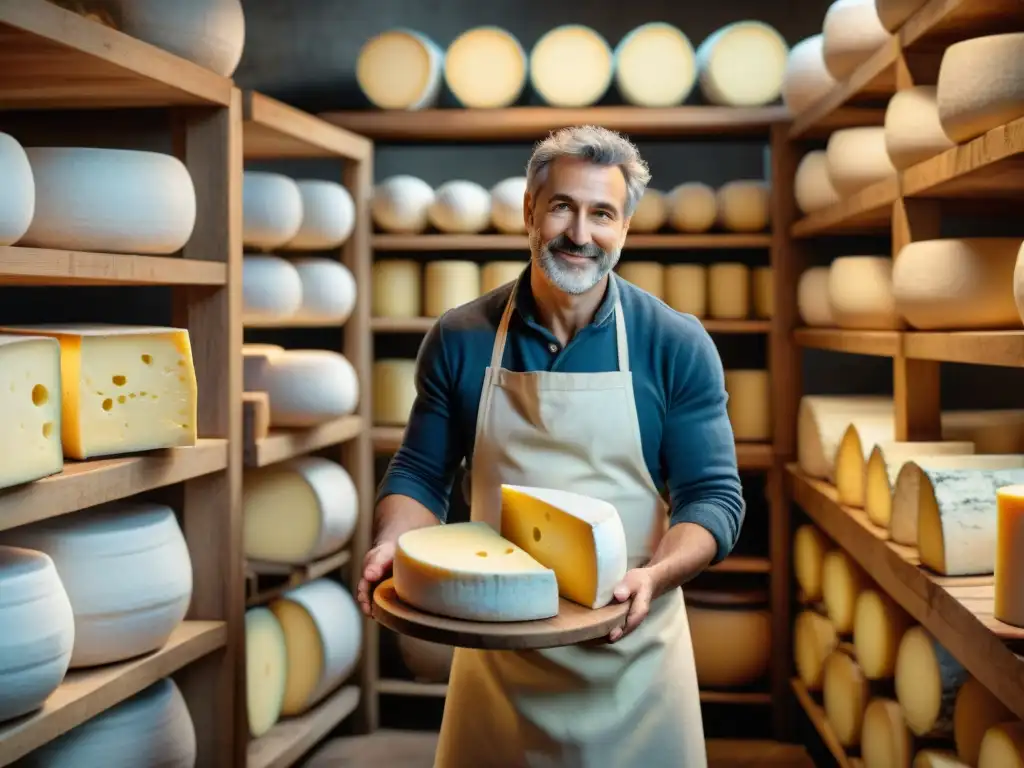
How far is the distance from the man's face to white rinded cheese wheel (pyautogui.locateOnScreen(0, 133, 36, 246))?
0.88 meters

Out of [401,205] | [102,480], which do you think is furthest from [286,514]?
[102,480]

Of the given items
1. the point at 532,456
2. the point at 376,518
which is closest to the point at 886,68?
the point at 532,456

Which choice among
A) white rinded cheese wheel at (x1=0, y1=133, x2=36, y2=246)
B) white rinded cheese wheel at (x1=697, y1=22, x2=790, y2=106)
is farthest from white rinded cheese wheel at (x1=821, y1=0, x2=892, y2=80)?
white rinded cheese wheel at (x1=0, y1=133, x2=36, y2=246)

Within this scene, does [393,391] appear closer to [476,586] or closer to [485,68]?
[485,68]

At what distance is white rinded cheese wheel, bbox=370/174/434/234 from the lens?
402 cm

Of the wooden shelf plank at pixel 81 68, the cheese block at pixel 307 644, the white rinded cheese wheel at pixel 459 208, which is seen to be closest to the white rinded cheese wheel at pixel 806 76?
the white rinded cheese wheel at pixel 459 208

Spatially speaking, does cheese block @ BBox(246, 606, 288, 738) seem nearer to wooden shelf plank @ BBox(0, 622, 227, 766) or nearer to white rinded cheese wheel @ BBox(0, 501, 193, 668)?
wooden shelf plank @ BBox(0, 622, 227, 766)

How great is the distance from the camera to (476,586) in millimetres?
1878

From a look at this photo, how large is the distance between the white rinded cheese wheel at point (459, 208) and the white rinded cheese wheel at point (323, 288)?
40 cm

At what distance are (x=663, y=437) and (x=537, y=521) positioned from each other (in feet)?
1.03

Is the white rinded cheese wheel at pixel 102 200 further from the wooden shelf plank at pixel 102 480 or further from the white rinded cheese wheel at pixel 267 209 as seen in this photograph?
the white rinded cheese wheel at pixel 267 209

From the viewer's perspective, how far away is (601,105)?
4.42m

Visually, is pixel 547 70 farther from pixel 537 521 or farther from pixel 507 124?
pixel 537 521

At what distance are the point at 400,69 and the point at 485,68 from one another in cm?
29
